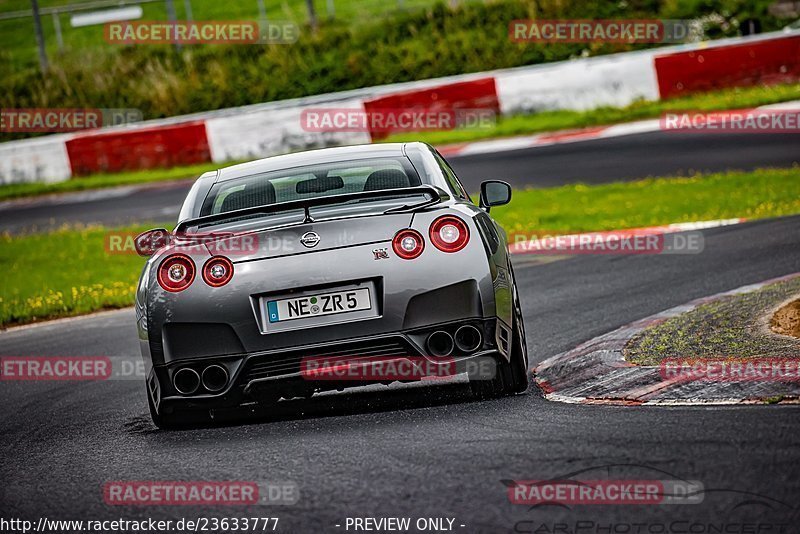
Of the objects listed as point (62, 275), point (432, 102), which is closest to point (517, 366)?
point (62, 275)

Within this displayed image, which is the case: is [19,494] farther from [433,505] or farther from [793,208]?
[793,208]

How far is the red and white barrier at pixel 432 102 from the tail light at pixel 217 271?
15.6 meters

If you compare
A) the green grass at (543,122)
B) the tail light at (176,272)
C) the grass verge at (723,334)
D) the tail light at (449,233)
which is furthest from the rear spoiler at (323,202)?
the green grass at (543,122)

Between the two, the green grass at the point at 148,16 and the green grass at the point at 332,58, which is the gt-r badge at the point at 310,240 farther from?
the green grass at the point at 148,16

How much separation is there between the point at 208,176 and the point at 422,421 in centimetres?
214

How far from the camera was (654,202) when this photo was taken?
15.3 m

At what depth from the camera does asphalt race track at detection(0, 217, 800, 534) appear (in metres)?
4.35

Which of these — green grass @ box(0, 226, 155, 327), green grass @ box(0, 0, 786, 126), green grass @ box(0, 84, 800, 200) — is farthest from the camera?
green grass @ box(0, 0, 786, 126)

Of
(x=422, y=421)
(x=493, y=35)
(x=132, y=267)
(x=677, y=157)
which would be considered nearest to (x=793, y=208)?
(x=677, y=157)

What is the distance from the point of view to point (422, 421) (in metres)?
6.11

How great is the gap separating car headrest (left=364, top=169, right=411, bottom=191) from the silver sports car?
51cm

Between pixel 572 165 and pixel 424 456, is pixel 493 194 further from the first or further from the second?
pixel 572 165

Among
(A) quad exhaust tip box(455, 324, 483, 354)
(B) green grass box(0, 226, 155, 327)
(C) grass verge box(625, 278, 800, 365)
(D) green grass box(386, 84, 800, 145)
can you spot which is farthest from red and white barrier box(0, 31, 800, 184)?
(A) quad exhaust tip box(455, 324, 483, 354)

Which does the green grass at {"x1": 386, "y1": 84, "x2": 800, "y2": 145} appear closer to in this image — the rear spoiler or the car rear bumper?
the rear spoiler
